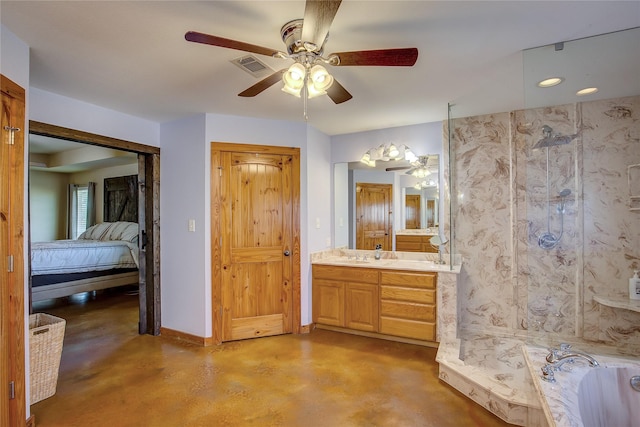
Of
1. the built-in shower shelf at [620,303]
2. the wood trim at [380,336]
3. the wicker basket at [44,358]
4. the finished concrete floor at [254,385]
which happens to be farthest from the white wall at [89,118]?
the built-in shower shelf at [620,303]

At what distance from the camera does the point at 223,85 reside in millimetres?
2568

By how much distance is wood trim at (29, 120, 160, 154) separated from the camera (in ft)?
8.33

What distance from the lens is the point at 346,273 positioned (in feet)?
11.5

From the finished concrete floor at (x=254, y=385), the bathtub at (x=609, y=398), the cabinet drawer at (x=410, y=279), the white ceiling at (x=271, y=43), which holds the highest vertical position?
the white ceiling at (x=271, y=43)

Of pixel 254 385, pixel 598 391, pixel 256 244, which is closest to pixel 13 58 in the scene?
pixel 256 244

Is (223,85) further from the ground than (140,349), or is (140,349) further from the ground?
(223,85)

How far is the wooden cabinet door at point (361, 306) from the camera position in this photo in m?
3.35

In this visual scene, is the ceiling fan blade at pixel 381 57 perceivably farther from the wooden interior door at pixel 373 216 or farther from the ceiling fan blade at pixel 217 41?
the wooden interior door at pixel 373 216

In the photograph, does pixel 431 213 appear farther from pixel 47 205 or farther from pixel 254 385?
pixel 47 205

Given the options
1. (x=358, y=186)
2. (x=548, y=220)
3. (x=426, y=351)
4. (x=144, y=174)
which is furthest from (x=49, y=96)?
(x=548, y=220)

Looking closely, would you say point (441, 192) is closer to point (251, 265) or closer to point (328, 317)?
point (328, 317)

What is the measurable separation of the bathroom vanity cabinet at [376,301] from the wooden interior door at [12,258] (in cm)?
248

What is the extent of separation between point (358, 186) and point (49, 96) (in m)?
3.18

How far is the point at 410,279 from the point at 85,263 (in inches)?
184
